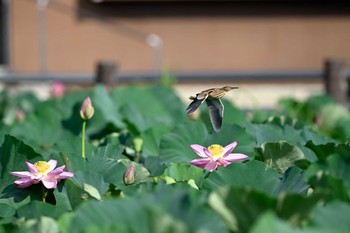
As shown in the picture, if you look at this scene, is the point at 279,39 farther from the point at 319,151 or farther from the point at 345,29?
the point at 319,151

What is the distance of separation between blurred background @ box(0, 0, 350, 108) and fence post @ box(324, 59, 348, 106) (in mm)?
5743

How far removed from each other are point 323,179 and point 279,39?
13213 millimetres

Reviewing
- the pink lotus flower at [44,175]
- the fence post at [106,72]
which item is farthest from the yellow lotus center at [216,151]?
the fence post at [106,72]

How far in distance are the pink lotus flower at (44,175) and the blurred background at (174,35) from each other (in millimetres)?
12203

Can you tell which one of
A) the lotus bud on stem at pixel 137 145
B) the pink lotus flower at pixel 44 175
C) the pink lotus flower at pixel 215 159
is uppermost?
the pink lotus flower at pixel 215 159

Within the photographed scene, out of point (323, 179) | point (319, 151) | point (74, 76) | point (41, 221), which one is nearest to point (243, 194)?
point (323, 179)

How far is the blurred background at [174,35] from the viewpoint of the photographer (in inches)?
556

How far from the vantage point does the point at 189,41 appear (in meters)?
14.4

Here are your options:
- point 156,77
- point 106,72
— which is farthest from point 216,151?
point 156,77

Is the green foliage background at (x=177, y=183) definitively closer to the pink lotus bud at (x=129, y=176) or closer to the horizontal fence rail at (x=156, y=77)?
the pink lotus bud at (x=129, y=176)

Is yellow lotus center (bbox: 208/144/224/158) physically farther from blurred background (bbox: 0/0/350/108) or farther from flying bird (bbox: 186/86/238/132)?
blurred background (bbox: 0/0/350/108)

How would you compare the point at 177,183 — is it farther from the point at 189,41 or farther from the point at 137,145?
the point at 189,41

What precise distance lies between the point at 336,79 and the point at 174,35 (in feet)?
21.5

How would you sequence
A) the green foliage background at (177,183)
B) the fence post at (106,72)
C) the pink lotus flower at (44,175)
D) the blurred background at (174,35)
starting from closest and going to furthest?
the green foliage background at (177,183)
the pink lotus flower at (44,175)
the fence post at (106,72)
the blurred background at (174,35)
